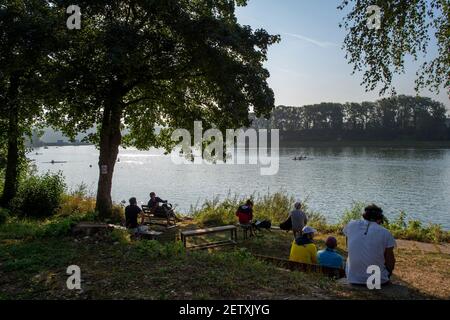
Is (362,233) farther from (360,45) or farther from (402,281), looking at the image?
(360,45)

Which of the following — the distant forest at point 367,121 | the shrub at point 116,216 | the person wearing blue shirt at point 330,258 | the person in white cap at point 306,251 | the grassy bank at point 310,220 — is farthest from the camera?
the distant forest at point 367,121

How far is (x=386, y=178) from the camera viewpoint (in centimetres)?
4756

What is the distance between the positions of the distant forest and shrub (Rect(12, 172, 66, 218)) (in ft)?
342

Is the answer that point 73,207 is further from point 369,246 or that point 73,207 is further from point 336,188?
point 336,188

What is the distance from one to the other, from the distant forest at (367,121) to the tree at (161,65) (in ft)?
344

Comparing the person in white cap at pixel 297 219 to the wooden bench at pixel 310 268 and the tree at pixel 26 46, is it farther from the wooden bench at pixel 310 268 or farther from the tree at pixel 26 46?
the tree at pixel 26 46

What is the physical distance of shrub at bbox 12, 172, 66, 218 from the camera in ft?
58.5

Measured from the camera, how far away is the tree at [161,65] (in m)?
13.9

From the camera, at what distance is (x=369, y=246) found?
22.1ft

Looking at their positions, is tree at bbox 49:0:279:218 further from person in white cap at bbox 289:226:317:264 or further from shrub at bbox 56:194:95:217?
person in white cap at bbox 289:226:317:264

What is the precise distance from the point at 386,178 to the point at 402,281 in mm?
41547
